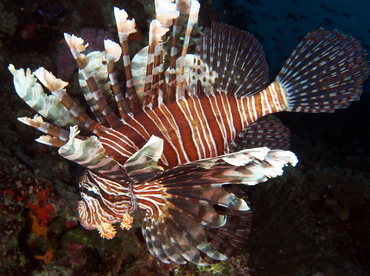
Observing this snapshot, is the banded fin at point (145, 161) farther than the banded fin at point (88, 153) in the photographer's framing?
Yes

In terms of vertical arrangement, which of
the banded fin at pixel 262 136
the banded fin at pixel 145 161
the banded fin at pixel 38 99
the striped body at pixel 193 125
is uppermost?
the banded fin at pixel 38 99

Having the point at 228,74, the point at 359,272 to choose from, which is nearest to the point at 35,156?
the point at 228,74

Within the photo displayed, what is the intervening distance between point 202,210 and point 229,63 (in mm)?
2054

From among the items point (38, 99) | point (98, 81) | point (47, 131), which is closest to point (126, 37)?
point (98, 81)

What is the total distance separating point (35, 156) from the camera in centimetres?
487

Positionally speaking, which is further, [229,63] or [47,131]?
[229,63]

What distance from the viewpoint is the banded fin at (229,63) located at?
3.20 meters

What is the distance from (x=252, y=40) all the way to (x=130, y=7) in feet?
14.1

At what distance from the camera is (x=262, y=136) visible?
3.50 metres

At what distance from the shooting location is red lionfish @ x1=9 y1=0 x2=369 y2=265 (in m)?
1.94

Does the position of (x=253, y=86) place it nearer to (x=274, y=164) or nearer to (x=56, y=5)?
(x=274, y=164)

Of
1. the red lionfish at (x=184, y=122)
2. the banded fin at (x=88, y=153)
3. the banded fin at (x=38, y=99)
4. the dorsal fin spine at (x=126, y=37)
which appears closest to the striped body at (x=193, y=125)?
the red lionfish at (x=184, y=122)

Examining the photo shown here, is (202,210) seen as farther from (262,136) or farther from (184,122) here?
(262,136)

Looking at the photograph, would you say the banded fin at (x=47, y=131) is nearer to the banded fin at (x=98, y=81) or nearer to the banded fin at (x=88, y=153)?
the banded fin at (x=88, y=153)
